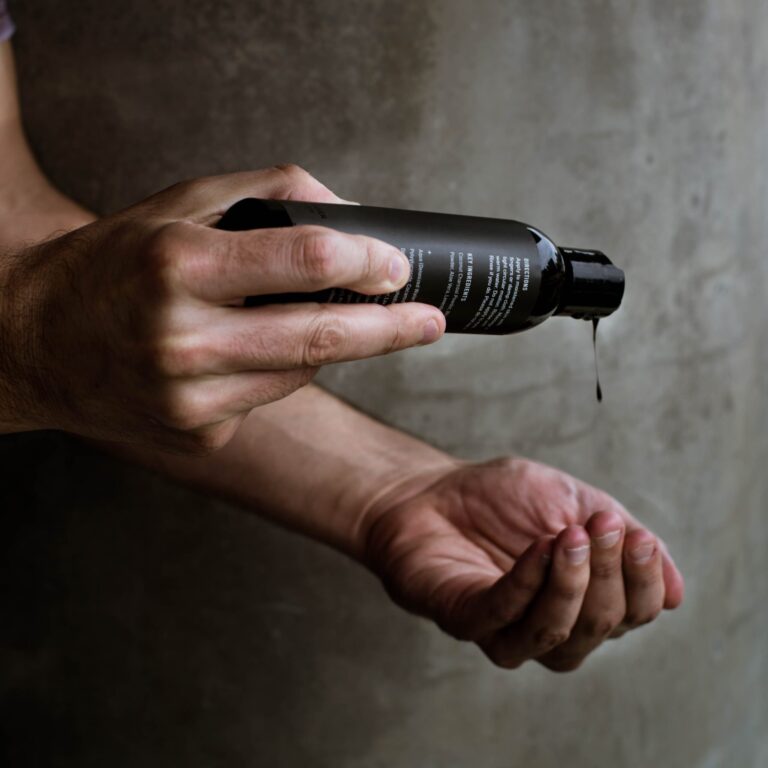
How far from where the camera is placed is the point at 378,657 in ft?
4.42

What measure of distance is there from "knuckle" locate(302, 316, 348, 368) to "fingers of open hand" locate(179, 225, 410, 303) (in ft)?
0.10

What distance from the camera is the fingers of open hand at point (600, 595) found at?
796 millimetres

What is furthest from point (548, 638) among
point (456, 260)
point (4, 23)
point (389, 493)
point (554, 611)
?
point (4, 23)

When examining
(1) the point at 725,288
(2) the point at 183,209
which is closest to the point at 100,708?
(2) the point at 183,209

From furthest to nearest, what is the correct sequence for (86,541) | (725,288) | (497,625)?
(725,288), (86,541), (497,625)

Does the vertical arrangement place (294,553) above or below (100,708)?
above

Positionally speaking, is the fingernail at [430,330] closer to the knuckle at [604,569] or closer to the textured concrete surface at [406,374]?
the knuckle at [604,569]

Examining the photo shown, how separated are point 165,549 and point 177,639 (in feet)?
0.43

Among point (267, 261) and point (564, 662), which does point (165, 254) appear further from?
point (564, 662)

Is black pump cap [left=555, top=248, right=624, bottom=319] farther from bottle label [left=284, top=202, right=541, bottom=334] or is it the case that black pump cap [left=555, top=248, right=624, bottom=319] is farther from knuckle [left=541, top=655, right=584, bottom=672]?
knuckle [left=541, top=655, right=584, bottom=672]

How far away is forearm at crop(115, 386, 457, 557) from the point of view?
3.57 ft

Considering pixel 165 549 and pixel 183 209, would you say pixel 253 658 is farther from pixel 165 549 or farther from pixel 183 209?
pixel 183 209

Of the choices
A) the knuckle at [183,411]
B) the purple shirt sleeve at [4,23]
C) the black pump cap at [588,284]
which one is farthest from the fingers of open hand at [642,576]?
the purple shirt sleeve at [4,23]

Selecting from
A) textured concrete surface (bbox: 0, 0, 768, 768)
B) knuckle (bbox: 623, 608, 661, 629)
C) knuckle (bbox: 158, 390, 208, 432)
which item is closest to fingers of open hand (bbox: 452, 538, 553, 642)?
knuckle (bbox: 623, 608, 661, 629)
